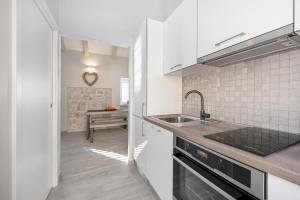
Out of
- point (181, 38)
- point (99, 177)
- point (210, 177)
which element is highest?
point (181, 38)

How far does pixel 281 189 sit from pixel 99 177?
6.53 ft

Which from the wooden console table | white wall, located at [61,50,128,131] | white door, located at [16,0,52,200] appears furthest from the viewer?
white wall, located at [61,50,128,131]

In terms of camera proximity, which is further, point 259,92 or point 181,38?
point 181,38

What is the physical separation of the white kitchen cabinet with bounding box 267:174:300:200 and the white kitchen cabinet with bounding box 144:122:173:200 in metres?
0.66

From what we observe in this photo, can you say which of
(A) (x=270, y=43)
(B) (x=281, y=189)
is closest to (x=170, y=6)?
(A) (x=270, y=43)

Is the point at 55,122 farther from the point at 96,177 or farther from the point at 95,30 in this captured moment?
the point at 95,30

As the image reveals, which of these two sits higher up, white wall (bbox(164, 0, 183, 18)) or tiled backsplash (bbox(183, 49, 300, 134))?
white wall (bbox(164, 0, 183, 18))

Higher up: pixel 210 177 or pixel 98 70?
pixel 98 70

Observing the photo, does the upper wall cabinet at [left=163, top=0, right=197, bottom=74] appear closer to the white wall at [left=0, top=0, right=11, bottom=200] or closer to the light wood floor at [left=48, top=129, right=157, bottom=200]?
the white wall at [left=0, top=0, right=11, bottom=200]

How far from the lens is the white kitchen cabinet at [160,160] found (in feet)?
3.76

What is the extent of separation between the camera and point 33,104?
1186 millimetres

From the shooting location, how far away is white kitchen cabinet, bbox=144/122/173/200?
1.15 metres

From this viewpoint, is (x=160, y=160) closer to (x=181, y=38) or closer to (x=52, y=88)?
(x=181, y=38)

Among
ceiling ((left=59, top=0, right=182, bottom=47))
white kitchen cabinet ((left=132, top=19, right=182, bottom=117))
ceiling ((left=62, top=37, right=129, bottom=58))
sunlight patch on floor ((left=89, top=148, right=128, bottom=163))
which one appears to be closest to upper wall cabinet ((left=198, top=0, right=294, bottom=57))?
white kitchen cabinet ((left=132, top=19, right=182, bottom=117))
